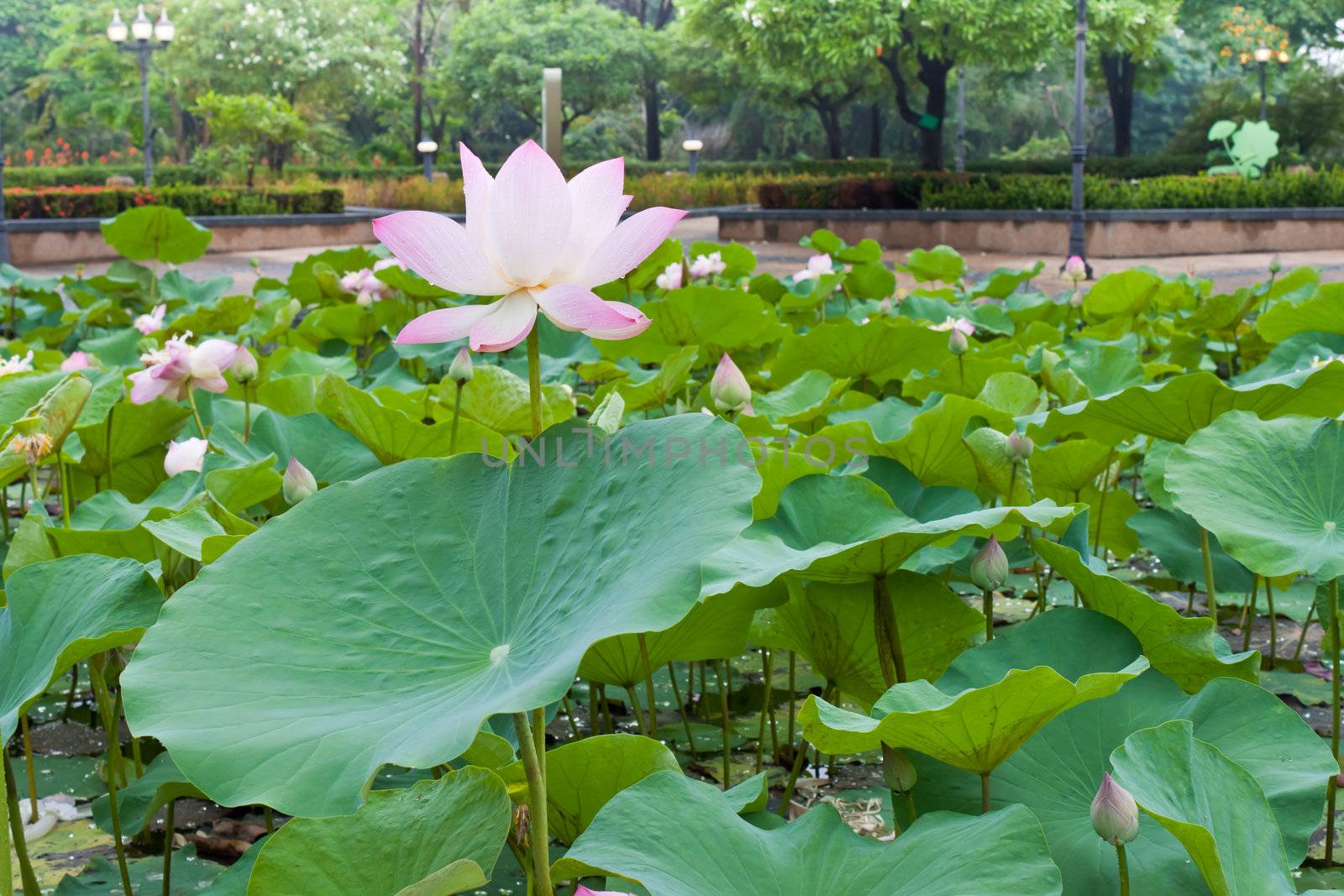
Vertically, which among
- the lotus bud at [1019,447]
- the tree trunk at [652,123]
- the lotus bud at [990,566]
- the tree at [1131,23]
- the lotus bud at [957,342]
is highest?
the tree at [1131,23]

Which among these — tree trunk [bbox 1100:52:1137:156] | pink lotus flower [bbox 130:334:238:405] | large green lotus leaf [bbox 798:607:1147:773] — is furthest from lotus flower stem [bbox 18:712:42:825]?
tree trunk [bbox 1100:52:1137:156]

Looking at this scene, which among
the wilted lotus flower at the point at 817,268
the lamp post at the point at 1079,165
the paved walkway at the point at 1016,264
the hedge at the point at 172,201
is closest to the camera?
the wilted lotus flower at the point at 817,268

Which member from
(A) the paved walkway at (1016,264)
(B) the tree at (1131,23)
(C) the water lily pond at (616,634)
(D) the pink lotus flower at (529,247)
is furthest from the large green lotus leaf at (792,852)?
(B) the tree at (1131,23)

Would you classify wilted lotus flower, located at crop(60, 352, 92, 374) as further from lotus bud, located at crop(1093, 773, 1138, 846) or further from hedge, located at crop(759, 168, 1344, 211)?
hedge, located at crop(759, 168, 1344, 211)

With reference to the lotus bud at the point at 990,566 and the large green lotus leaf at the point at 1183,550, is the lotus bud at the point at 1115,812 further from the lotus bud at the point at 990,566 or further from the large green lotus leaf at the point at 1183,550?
the large green lotus leaf at the point at 1183,550

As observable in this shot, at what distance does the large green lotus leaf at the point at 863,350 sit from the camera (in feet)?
6.58

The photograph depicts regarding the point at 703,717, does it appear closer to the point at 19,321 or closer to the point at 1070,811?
the point at 1070,811

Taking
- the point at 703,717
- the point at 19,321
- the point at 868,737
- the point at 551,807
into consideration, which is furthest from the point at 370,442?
the point at 19,321

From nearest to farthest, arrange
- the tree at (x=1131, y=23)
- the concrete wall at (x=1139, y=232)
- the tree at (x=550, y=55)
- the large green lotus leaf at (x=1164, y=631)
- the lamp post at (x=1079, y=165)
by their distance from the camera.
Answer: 1. the large green lotus leaf at (x=1164, y=631)
2. the lamp post at (x=1079, y=165)
3. the concrete wall at (x=1139, y=232)
4. the tree at (x=1131, y=23)
5. the tree at (x=550, y=55)

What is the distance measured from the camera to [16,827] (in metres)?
0.96

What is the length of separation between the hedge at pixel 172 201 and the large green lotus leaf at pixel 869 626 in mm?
10765

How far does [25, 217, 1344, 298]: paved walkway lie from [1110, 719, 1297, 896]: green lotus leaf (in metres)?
7.45

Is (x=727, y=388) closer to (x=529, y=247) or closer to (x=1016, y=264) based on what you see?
(x=529, y=247)

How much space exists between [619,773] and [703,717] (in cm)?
73
